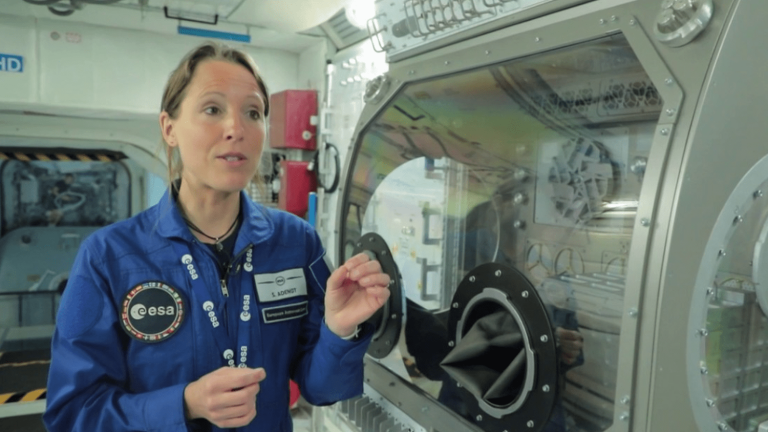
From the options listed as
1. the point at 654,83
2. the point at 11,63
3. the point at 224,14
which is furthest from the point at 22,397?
the point at 654,83

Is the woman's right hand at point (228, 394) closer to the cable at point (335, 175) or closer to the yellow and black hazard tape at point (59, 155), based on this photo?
the cable at point (335, 175)

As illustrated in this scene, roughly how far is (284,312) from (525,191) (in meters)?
0.81

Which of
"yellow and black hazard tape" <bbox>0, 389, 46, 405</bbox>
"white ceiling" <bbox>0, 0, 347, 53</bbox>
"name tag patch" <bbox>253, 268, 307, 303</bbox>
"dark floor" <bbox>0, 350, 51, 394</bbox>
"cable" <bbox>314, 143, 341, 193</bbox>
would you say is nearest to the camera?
"name tag patch" <bbox>253, 268, 307, 303</bbox>

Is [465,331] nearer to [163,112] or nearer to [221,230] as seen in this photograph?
[221,230]

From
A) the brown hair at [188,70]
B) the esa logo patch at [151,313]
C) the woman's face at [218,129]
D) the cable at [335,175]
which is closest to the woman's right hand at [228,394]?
the esa logo patch at [151,313]

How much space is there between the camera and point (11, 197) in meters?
5.09

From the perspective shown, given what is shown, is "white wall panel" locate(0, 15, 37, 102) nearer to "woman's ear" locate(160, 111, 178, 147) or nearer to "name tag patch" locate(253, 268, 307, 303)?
"woman's ear" locate(160, 111, 178, 147)

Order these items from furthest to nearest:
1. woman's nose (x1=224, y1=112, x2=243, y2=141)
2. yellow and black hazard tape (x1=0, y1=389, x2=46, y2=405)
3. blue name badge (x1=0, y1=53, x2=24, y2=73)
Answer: yellow and black hazard tape (x1=0, y1=389, x2=46, y2=405) → blue name badge (x1=0, y1=53, x2=24, y2=73) → woman's nose (x1=224, y1=112, x2=243, y2=141)

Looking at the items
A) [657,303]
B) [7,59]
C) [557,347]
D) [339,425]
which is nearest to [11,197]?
[7,59]

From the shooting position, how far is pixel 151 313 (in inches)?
56.4

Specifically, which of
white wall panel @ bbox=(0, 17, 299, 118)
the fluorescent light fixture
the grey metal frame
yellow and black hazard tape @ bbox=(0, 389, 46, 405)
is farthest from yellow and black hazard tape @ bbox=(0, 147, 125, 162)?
the grey metal frame

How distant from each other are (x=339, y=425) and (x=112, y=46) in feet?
9.55

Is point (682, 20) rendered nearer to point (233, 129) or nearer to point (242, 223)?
point (233, 129)

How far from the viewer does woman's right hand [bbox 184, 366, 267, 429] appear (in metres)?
1.27
